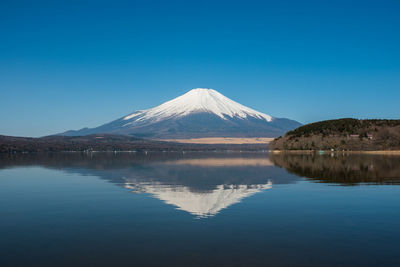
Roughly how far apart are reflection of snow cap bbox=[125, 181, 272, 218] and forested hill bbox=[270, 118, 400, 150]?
12723 centimetres

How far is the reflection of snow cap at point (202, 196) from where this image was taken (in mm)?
20670

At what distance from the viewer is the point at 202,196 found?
25156 millimetres

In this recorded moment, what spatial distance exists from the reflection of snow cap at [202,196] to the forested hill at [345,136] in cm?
12723

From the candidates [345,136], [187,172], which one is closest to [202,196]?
[187,172]

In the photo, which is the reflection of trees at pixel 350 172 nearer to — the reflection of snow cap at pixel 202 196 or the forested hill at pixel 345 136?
the reflection of snow cap at pixel 202 196

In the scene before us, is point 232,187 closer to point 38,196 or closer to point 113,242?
point 38,196

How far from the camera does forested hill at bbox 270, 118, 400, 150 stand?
147 metres

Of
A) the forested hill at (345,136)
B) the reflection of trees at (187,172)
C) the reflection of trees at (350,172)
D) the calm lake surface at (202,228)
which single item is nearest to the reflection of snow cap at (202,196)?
the calm lake surface at (202,228)

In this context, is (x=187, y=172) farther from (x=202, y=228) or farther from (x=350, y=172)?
(x=202, y=228)

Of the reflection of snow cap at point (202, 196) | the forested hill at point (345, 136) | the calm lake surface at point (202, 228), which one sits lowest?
the calm lake surface at point (202, 228)

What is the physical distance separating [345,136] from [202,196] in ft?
506

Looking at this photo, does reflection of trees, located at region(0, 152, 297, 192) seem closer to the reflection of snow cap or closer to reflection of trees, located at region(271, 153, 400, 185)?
the reflection of snow cap

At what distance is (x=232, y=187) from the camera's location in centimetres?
3044

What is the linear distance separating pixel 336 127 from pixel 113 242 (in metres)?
176
